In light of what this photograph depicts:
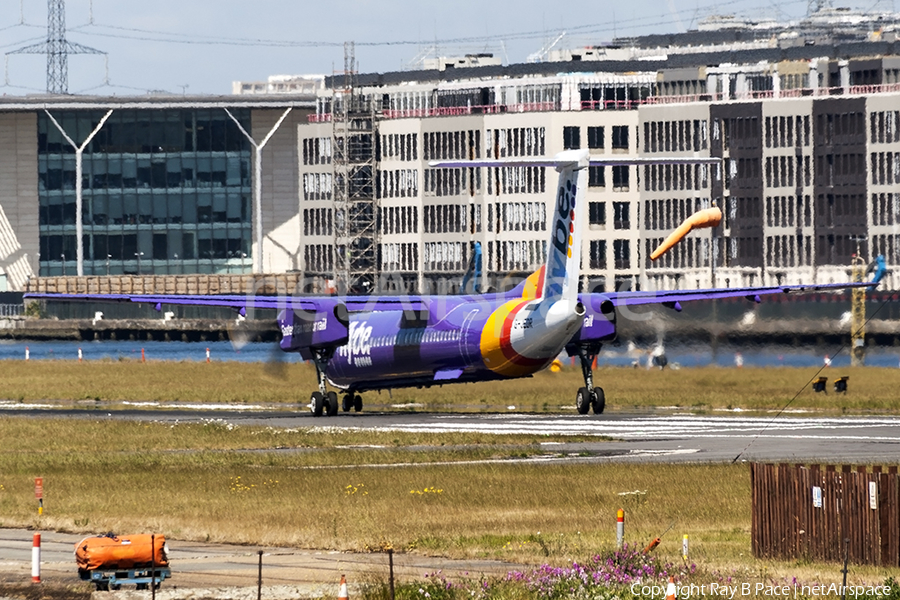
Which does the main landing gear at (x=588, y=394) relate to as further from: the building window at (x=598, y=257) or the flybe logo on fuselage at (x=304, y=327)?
the building window at (x=598, y=257)

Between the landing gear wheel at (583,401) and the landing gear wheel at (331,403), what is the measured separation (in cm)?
1061

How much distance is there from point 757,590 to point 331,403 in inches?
1832

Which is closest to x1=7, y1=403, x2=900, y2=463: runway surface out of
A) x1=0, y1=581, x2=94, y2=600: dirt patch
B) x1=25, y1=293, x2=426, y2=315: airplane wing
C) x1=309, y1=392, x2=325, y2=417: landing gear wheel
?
x1=309, y1=392, x2=325, y2=417: landing gear wheel

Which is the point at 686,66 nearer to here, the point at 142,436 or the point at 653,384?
the point at 653,384

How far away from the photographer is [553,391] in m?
81.6

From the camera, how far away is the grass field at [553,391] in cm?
7706

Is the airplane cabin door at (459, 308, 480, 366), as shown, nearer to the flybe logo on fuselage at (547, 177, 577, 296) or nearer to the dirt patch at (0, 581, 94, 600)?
the flybe logo on fuselage at (547, 177, 577, 296)

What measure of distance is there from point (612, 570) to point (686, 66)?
173859mm

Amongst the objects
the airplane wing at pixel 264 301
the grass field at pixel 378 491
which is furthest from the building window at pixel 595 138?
the airplane wing at pixel 264 301

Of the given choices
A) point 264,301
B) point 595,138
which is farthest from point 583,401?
point 595,138

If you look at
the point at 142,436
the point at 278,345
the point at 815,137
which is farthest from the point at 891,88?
the point at 142,436

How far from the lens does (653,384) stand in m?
85.2

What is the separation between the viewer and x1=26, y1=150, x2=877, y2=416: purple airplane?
6056 cm

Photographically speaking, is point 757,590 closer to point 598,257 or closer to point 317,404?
point 317,404
